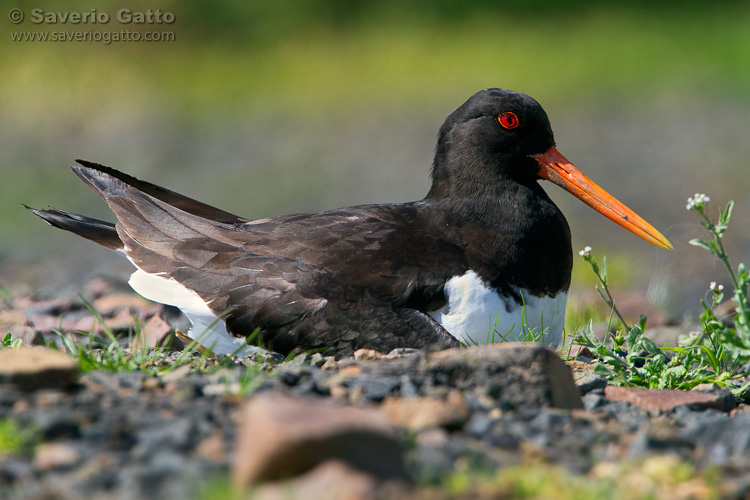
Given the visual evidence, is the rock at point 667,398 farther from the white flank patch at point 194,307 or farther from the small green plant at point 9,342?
the small green plant at point 9,342

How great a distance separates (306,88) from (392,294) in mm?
11960

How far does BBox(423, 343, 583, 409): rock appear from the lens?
3523 millimetres

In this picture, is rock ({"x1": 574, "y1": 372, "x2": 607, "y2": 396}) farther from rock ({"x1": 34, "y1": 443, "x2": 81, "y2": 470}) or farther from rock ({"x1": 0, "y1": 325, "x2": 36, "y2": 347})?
rock ({"x1": 0, "y1": 325, "x2": 36, "y2": 347})

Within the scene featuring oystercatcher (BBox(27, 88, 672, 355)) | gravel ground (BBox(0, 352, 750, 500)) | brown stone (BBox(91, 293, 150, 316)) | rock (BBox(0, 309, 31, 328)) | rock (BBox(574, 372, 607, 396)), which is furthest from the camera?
brown stone (BBox(91, 293, 150, 316))

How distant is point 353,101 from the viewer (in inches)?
622

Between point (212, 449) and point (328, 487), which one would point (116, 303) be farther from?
point (328, 487)

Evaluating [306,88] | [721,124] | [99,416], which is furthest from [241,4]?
[99,416]

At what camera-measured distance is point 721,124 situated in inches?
556

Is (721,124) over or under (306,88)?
under

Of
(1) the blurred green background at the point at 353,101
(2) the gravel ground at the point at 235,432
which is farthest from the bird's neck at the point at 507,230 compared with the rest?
(1) the blurred green background at the point at 353,101

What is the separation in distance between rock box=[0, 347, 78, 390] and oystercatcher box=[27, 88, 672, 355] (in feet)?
3.90

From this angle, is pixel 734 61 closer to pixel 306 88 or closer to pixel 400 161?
pixel 400 161

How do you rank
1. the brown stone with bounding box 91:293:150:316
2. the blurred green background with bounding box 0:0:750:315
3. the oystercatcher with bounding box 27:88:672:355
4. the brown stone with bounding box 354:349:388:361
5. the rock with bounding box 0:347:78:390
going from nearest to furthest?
the rock with bounding box 0:347:78:390, the brown stone with bounding box 354:349:388:361, the oystercatcher with bounding box 27:88:672:355, the brown stone with bounding box 91:293:150:316, the blurred green background with bounding box 0:0:750:315

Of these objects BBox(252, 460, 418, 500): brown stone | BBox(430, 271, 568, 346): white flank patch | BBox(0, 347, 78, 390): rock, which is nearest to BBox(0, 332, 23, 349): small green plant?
BBox(0, 347, 78, 390): rock
